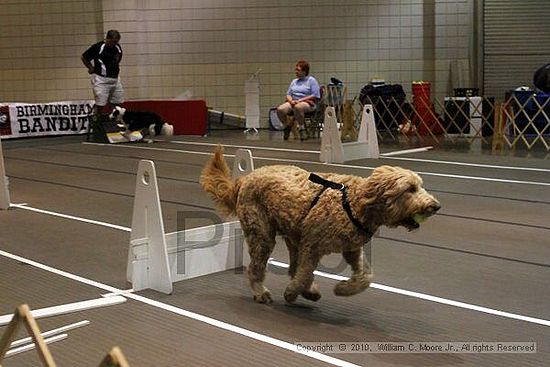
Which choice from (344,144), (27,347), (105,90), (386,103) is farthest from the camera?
(386,103)

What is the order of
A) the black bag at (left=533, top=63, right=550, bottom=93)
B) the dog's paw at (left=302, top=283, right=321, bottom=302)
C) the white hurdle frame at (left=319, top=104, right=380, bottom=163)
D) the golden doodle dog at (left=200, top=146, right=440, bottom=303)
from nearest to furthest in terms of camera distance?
the golden doodle dog at (left=200, top=146, right=440, bottom=303)
the dog's paw at (left=302, top=283, right=321, bottom=302)
the white hurdle frame at (left=319, top=104, right=380, bottom=163)
the black bag at (left=533, top=63, right=550, bottom=93)

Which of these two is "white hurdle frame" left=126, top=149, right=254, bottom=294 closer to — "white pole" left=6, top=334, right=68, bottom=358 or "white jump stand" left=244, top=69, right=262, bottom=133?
"white pole" left=6, top=334, right=68, bottom=358

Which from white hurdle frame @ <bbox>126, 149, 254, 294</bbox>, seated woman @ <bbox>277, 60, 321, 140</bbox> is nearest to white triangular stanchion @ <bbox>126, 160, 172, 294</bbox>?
white hurdle frame @ <bbox>126, 149, 254, 294</bbox>

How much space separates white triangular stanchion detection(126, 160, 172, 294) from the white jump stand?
10.3 metres

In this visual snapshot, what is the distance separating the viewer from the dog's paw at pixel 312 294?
3.84m

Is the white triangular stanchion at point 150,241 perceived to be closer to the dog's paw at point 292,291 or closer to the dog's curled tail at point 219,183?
the dog's curled tail at point 219,183

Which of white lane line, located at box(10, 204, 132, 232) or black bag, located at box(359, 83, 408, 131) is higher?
black bag, located at box(359, 83, 408, 131)

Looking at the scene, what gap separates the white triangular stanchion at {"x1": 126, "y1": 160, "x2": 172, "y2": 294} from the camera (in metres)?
4.13

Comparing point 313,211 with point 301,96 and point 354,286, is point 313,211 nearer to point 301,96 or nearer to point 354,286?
point 354,286

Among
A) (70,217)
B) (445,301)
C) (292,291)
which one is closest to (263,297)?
(292,291)

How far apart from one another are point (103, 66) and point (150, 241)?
8857mm

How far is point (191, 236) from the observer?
4418mm

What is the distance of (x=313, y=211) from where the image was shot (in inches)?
141

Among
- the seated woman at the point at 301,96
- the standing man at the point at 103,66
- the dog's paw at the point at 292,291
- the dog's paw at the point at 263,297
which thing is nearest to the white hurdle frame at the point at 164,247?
the dog's paw at the point at 263,297
